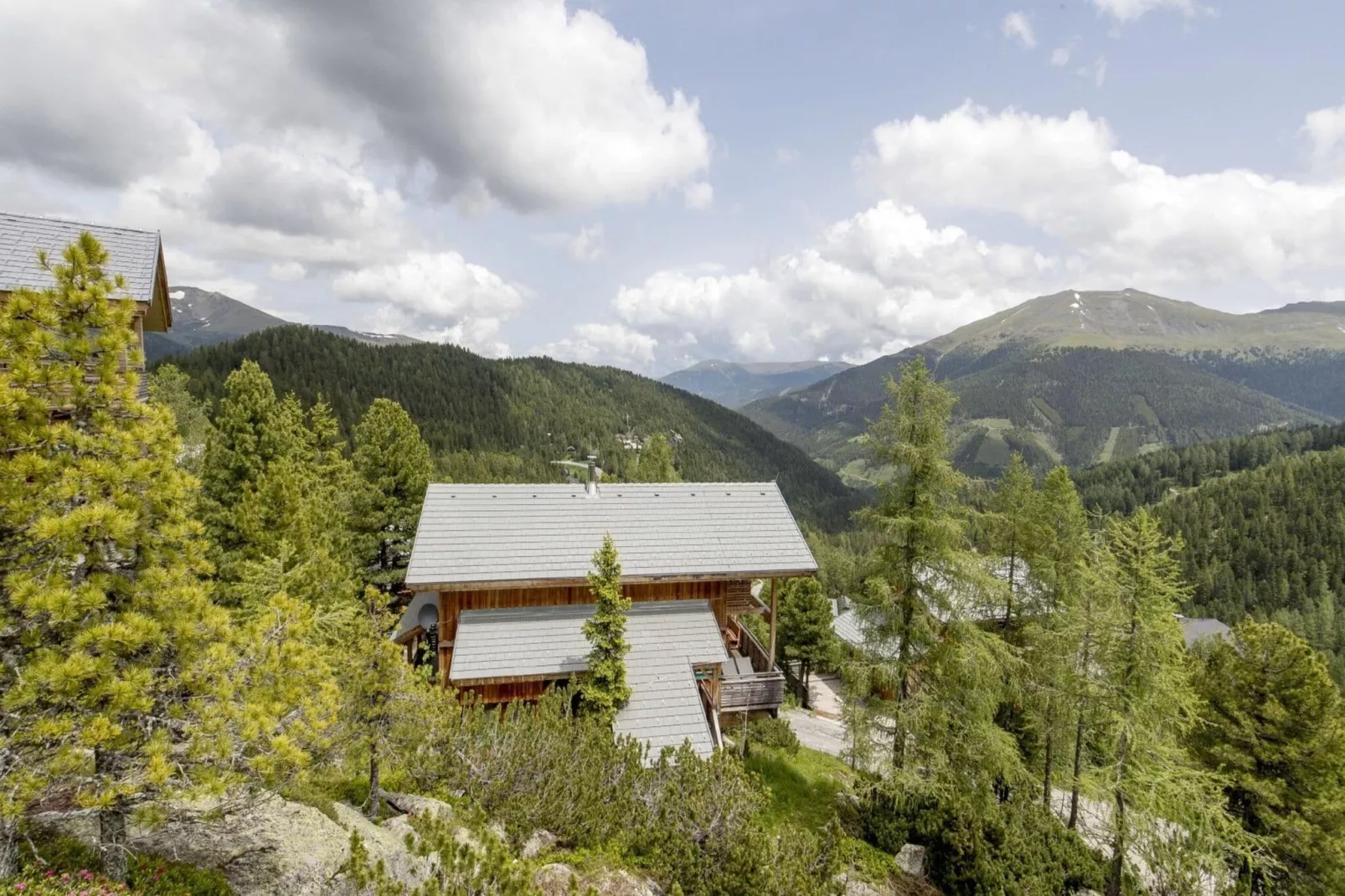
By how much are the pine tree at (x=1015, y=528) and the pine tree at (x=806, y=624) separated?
1158 cm

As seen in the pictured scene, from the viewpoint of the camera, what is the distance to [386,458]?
26.0 metres

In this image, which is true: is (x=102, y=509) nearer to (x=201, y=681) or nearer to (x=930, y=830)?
(x=201, y=681)

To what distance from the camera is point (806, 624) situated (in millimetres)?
35031

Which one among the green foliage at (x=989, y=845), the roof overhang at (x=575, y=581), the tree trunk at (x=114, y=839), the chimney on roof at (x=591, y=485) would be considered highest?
the chimney on roof at (x=591, y=485)

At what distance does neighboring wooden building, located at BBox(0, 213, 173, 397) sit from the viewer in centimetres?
1292

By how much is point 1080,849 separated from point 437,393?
149487 mm

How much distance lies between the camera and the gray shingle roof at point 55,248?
12945 millimetres

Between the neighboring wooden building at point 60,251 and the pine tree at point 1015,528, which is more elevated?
the neighboring wooden building at point 60,251

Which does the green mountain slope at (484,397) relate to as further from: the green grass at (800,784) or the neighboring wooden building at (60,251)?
the green grass at (800,784)

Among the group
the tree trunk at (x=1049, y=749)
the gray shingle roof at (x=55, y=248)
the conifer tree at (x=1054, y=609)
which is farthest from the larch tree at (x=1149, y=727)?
the gray shingle roof at (x=55, y=248)

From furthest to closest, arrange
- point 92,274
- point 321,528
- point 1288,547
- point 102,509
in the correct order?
point 1288,547 < point 321,528 < point 92,274 < point 102,509

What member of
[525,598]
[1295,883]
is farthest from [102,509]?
[1295,883]

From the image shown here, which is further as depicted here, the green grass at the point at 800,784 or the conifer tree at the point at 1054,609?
the green grass at the point at 800,784

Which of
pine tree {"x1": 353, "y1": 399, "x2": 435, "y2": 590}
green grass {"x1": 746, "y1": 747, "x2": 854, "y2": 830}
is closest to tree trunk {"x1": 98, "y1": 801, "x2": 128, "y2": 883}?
green grass {"x1": 746, "y1": 747, "x2": 854, "y2": 830}
